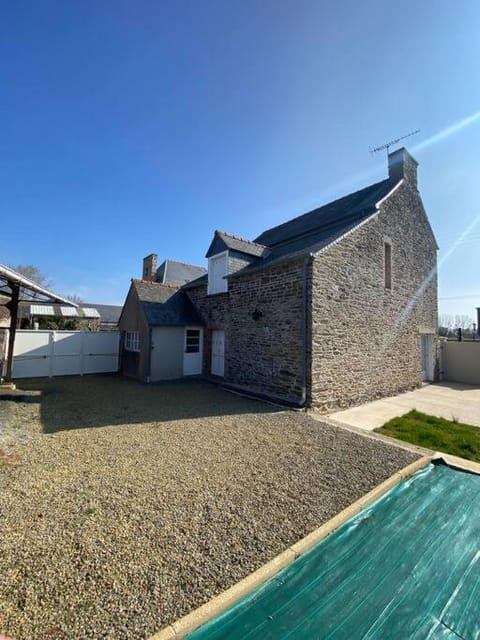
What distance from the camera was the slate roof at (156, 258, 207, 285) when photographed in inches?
818

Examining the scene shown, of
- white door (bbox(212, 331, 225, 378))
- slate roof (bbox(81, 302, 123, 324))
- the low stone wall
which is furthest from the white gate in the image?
the low stone wall

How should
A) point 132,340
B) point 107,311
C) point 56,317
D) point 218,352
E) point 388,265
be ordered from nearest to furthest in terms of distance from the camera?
1. point 388,265
2. point 218,352
3. point 132,340
4. point 56,317
5. point 107,311

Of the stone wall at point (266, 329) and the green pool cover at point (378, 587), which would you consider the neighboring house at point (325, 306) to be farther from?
the green pool cover at point (378, 587)

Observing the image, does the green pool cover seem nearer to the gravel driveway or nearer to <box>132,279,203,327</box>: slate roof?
the gravel driveway

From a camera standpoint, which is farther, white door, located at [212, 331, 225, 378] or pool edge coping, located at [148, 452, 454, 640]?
white door, located at [212, 331, 225, 378]

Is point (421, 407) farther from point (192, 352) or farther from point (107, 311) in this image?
point (107, 311)

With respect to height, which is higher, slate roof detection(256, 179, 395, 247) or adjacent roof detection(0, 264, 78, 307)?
slate roof detection(256, 179, 395, 247)

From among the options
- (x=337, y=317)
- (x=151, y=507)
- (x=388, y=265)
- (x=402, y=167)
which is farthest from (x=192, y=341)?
(x=402, y=167)

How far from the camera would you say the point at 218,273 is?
453 inches

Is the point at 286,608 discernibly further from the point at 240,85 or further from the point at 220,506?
the point at 240,85

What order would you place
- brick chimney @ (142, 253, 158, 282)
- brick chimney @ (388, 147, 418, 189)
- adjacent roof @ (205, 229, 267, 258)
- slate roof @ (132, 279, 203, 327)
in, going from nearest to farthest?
adjacent roof @ (205, 229, 267, 258), slate roof @ (132, 279, 203, 327), brick chimney @ (388, 147, 418, 189), brick chimney @ (142, 253, 158, 282)

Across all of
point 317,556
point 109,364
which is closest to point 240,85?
point 317,556

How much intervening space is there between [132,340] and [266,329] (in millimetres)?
7033

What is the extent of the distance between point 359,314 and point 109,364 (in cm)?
1155
